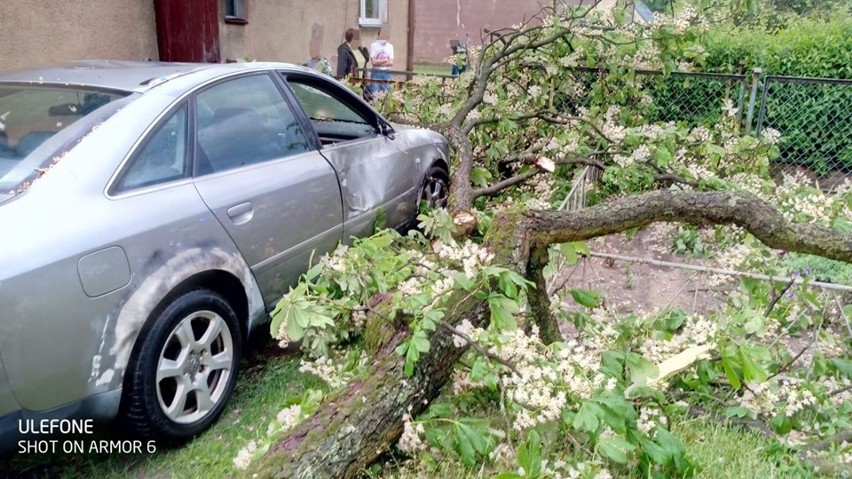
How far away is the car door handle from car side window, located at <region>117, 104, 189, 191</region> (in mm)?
270

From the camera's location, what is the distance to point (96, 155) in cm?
264

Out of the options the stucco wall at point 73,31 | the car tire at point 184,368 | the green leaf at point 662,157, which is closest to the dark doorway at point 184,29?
the stucco wall at point 73,31

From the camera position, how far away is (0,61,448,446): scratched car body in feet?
7.59

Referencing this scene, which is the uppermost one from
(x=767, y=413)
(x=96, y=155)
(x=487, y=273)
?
(x=96, y=155)

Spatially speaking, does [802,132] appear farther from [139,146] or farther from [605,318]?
[139,146]

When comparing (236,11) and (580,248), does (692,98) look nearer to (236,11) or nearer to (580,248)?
(580,248)

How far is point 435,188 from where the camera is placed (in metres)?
5.25

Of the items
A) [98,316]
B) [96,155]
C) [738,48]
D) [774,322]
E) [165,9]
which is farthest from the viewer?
[738,48]

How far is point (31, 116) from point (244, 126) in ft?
3.23

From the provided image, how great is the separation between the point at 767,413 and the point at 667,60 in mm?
4274

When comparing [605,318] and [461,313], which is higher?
[461,313]

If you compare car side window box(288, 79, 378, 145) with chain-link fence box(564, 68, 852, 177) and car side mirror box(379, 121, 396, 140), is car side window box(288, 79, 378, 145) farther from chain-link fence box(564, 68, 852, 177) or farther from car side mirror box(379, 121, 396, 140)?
chain-link fence box(564, 68, 852, 177)

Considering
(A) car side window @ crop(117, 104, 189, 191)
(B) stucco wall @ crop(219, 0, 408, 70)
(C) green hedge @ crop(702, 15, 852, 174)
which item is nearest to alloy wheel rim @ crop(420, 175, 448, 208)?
(A) car side window @ crop(117, 104, 189, 191)

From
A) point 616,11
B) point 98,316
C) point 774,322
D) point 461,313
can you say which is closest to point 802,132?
point 616,11
